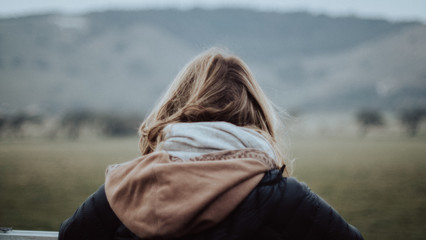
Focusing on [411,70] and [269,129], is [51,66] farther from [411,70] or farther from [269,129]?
[269,129]

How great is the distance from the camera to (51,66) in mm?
122062

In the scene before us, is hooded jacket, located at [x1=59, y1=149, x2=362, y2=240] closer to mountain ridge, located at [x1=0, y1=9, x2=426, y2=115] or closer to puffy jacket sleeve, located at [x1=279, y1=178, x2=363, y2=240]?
puffy jacket sleeve, located at [x1=279, y1=178, x2=363, y2=240]

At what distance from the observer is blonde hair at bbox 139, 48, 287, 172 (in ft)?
4.30

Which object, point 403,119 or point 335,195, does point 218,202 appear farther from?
point 403,119

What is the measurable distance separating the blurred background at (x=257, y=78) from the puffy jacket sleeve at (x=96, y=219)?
0.82 m

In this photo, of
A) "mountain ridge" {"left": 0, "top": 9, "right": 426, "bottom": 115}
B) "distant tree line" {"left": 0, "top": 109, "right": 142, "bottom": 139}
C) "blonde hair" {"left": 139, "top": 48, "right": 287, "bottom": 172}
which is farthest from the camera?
"mountain ridge" {"left": 0, "top": 9, "right": 426, "bottom": 115}

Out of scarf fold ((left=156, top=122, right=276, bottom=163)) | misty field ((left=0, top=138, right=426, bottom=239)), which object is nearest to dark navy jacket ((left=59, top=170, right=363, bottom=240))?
scarf fold ((left=156, top=122, right=276, bottom=163))

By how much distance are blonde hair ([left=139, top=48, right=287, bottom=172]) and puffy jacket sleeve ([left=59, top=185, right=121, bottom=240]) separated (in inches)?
12.6

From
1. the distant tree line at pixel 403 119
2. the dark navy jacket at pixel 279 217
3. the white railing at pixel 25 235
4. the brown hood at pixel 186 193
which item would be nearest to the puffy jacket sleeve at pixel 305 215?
the dark navy jacket at pixel 279 217

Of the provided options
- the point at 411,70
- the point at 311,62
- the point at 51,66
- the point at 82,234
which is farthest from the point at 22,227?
the point at 311,62

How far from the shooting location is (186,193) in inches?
39.9

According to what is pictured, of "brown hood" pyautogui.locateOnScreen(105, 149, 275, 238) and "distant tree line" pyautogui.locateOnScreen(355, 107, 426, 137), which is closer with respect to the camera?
"brown hood" pyautogui.locateOnScreen(105, 149, 275, 238)

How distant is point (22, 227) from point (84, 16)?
170 metres

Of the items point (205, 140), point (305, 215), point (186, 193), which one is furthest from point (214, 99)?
point (305, 215)
